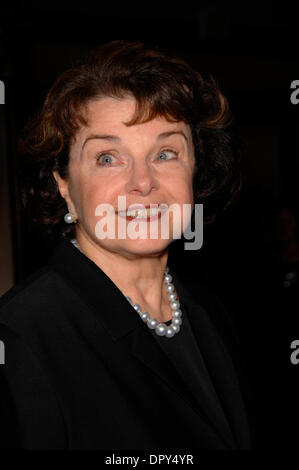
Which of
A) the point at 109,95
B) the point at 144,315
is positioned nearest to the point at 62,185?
the point at 109,95

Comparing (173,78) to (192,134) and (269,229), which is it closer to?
(192,134)

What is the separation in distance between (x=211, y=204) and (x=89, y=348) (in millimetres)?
722

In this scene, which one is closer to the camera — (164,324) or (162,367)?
(162,367)

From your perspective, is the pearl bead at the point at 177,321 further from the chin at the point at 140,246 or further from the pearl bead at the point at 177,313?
the chin at the point at 140,246

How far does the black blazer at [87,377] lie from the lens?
3.28ft

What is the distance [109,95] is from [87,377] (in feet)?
2.02

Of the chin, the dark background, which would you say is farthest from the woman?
the dark background

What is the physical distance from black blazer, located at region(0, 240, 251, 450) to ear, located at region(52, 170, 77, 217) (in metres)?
0.12

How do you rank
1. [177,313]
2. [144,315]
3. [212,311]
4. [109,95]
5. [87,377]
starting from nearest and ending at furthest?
[87,377] → [109,95] → [144,315] → [177,313] → [212,311]

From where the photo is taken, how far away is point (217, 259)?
11.3 feet

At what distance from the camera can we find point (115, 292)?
1234mm

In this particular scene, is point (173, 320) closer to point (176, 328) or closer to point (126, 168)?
point (176, 328)

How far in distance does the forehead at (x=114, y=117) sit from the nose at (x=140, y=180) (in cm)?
8
